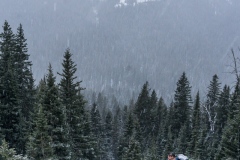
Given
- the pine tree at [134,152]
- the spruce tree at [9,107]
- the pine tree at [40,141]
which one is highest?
the spruce tree at [9,107]

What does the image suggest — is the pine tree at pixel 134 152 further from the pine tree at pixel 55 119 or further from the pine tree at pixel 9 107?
the pine tree at pixel 9 107

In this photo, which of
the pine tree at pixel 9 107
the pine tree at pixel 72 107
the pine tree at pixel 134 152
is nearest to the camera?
the pine tree at pixel 72 107

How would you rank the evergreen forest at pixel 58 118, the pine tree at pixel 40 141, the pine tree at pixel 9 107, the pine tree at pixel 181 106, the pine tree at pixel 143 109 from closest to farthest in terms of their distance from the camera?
the pine tree at pixel 40 141, the evergreen forest at pixel 58 118, the pine tree at pixel 9 107, the pine tree at pixel 181 106, the pine tree at pixel 143 109

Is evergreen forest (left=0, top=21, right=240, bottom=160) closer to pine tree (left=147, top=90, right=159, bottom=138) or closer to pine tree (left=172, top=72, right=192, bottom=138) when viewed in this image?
pine tree (left=172, top=72, right=192, bottom=138)

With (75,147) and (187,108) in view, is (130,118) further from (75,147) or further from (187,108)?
(75,147)

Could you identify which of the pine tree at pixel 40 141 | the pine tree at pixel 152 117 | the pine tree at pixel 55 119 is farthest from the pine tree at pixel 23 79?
the pine tree at pixel 152 117

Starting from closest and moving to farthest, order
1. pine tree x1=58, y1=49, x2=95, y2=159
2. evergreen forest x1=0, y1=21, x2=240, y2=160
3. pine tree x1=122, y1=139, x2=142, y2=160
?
evergreen forest x1=0, y1=21, x2=240, y2=160, pine tree x1=58, y1=49, x2=95, y2=159, pine tree x1=122, y1=139, x2=142, y2=160

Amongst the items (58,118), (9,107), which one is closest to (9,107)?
(9,107)

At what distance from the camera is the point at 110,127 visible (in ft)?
184

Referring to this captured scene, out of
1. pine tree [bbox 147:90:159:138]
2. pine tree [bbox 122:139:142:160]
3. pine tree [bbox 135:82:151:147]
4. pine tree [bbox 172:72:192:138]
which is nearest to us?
pine tree [bbox 122:139:142:160]

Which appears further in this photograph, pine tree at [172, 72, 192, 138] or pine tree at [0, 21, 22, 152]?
pine tree at [172, 72, 192, 138]

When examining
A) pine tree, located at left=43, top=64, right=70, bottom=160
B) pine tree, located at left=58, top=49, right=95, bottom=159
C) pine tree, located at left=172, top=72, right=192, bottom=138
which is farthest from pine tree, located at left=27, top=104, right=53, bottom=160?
pine tree, located at left=172, top=72, right=192, bottom=138

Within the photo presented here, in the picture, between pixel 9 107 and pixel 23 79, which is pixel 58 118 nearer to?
pixel 9 107

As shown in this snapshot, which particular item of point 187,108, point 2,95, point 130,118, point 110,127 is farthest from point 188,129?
point 2,95
